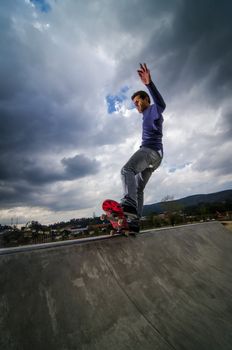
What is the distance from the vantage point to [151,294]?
221 cm

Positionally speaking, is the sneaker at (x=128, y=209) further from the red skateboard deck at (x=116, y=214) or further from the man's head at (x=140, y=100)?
the man's head at (x=140, y=100)

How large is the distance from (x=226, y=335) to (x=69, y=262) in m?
1.62

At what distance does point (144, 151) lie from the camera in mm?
3961

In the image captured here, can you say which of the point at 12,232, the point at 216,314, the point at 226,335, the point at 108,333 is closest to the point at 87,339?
the point at 108,333

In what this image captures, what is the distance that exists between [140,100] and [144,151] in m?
1.18

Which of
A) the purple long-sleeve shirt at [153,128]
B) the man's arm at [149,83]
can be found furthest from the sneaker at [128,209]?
the man's arm at [149,83]

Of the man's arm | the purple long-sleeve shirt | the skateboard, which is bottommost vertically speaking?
the skateboard

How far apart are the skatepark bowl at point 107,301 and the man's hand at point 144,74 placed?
2.76 m

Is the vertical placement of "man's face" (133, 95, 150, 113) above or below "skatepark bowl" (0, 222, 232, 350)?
above

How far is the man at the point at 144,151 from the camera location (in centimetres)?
371

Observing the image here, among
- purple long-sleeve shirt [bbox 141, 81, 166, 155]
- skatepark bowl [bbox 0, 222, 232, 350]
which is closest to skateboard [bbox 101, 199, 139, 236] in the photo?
skatepark bowl [bbox 0, 222, 232, 350]

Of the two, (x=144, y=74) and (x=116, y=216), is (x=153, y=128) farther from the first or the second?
(x=116, y=216)

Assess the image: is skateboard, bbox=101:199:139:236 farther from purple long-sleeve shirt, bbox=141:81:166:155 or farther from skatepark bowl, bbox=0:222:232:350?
purple long-sleeve shirt, bbox=141:81:166:155

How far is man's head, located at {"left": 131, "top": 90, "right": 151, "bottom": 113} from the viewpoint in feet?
14.1
